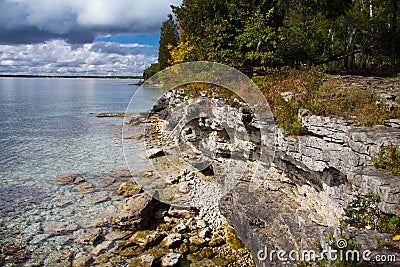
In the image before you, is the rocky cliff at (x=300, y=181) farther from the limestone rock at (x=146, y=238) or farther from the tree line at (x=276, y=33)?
the tree line at (x=276, y=33)

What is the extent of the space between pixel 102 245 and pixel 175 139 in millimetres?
13590

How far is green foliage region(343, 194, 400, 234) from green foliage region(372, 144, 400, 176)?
0.79 m

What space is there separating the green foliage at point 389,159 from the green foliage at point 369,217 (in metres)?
0.79

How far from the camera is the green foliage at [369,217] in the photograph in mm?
6582

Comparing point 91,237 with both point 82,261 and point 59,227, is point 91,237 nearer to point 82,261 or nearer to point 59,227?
point 82,261

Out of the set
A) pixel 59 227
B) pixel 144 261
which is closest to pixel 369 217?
pixel 144 261

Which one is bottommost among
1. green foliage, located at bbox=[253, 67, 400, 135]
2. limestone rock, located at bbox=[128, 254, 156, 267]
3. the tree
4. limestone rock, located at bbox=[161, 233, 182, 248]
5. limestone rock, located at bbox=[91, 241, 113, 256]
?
limestone rock, located at bbox=[91, 241, 113, 256]

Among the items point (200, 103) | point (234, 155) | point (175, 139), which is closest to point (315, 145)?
point (234, 155)

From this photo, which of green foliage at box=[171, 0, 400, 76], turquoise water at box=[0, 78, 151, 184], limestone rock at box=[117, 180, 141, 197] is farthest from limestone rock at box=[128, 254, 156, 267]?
green foliage at box=[171, 0, 400, 76]

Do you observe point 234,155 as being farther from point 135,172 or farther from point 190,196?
point 135,172

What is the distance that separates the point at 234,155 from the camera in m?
14.8

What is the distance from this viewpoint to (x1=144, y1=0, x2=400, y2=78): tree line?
16.3 m

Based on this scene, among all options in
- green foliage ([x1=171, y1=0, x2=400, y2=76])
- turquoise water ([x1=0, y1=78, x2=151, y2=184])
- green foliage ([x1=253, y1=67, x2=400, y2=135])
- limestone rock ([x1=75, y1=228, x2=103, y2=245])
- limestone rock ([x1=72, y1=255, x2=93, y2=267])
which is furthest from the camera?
turquoise water ([x1=0, y1=78, x2=151, y2=184])

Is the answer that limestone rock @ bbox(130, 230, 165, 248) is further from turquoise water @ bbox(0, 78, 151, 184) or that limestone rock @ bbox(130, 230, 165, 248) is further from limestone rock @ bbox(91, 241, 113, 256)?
turquoise water @ bbox(0, 78, 151, 184)
